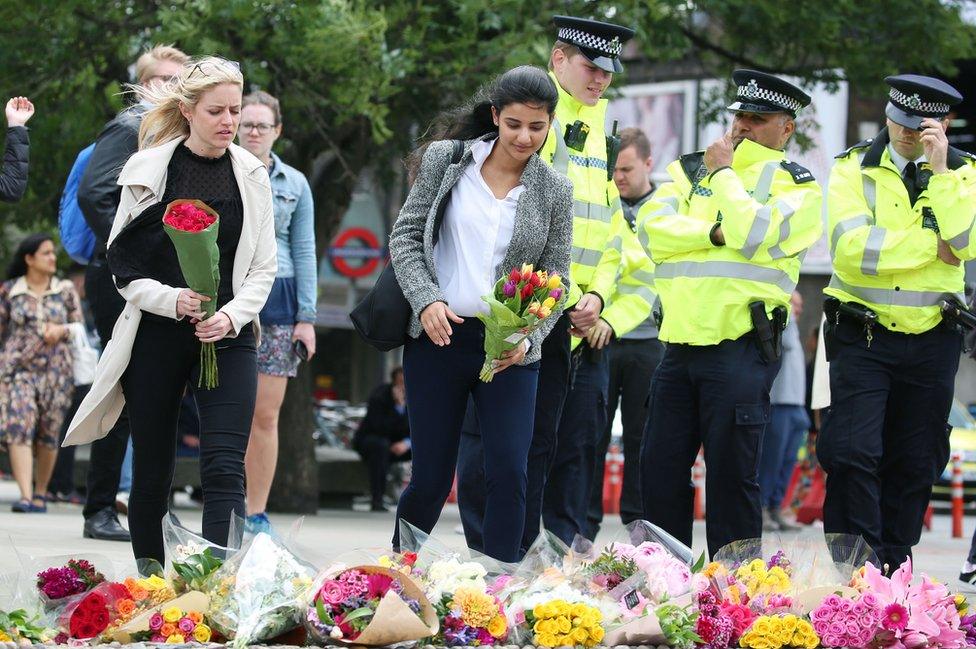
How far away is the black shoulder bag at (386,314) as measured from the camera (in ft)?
20.1

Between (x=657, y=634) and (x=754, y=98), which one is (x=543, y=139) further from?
(x=657, y=634)

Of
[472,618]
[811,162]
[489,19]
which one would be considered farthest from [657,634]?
[811,162]

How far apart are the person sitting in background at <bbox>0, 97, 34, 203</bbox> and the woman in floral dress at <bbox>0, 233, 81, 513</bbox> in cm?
484

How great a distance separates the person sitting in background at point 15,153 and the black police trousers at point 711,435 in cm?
302

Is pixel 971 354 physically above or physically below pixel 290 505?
above

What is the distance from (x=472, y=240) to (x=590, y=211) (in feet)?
3.96

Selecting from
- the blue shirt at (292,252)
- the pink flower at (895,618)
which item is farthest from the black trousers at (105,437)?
the pink flower at (895,618)

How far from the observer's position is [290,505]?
1430cm

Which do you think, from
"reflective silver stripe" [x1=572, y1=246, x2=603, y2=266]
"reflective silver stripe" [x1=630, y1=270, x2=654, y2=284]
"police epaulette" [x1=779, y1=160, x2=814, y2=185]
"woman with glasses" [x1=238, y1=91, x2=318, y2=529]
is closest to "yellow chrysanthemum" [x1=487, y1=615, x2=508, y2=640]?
"reflective silver stripe" [x1=572, y1=246, x2=603, y2=266]

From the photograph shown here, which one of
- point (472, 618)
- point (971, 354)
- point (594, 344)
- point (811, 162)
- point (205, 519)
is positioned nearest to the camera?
point (472, 618)

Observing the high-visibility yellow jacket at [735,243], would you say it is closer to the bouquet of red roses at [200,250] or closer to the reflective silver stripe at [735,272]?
the reflective silver stripe at [735,272]

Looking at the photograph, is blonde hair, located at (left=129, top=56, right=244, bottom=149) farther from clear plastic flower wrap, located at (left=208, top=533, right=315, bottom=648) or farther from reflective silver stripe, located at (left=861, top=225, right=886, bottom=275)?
reflective silver stripe, located at (left=861, top=225, right=886, bottom=275)

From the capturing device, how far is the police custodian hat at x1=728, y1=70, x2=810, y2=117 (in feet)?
22.9

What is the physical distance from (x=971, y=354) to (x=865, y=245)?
231cm
